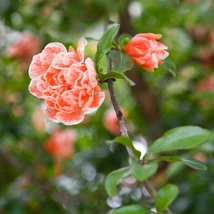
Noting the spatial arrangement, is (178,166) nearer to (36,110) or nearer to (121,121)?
(121,121)

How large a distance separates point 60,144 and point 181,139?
92cm

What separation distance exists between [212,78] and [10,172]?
2.43ft

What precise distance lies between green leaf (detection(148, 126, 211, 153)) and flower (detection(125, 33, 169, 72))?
11cm

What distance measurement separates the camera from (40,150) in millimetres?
1854

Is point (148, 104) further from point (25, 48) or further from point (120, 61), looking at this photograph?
point (120, 61)

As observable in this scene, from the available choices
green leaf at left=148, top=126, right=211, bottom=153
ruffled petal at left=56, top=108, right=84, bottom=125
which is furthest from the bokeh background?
ruffled petal at left=56, top=108, right=84, bottom=125

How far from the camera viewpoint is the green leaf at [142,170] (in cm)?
76

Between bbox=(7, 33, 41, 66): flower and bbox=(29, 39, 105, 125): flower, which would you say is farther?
bbox=(7, 33, 41, 66): flower

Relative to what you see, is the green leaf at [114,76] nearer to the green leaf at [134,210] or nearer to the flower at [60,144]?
the green leaf at [134,210]

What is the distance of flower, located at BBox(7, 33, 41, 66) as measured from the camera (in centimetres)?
185

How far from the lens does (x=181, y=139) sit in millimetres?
859

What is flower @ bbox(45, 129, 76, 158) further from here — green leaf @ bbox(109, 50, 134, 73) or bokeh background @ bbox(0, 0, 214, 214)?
green leaf @ bbox(109, 50, 134, 73)

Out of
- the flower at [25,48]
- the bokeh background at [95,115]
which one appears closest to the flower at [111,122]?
the bokeh background at [95,115]

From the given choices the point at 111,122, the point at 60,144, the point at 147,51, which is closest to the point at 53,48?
the point at 147,51
